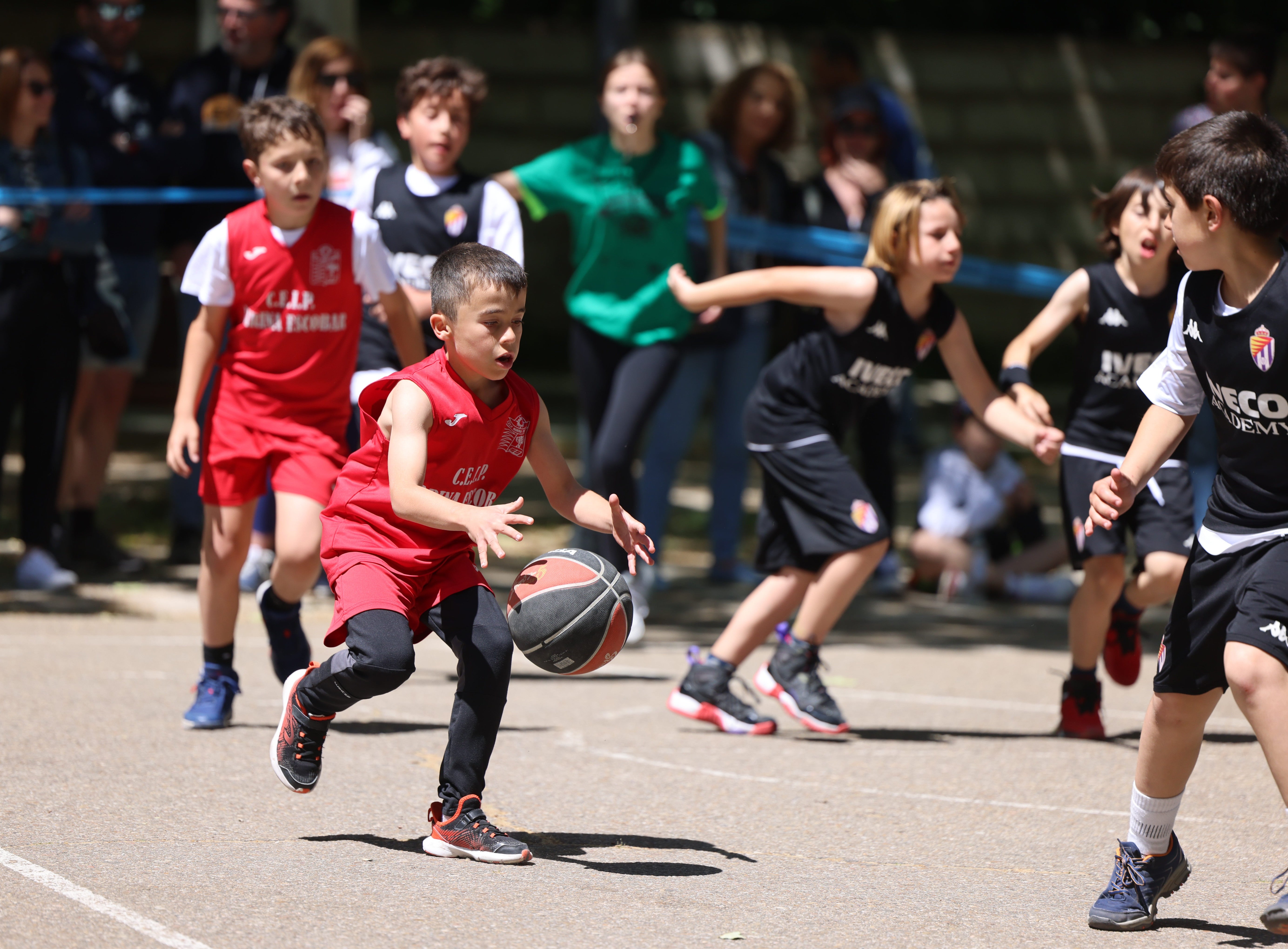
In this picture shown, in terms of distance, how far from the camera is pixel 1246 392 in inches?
166

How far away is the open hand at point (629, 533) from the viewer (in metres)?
4.73

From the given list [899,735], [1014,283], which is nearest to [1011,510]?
[1014,283]

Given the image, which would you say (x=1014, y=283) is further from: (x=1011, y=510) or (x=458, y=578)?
(x=458, y=578)

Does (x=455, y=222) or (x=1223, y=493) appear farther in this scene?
(x=455, y=222)

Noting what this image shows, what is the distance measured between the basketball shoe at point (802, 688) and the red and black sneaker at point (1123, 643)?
108 centimetres

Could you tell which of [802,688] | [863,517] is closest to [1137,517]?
[863,517]

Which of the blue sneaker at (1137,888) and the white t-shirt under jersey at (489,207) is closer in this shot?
the blue sneaker at (1137,888)

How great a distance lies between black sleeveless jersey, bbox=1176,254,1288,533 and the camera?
4.14m

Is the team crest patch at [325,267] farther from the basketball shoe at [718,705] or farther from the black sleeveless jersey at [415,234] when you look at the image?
the basketball shoe at [718,705]

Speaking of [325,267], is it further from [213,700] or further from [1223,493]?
[1223,493]

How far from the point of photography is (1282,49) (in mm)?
20266

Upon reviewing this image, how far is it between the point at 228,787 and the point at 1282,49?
59.3 feet

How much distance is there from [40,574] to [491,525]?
17.2 ft

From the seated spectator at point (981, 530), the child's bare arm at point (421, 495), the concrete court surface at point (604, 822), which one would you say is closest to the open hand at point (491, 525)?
the child's bare arm at point (421, 495)
